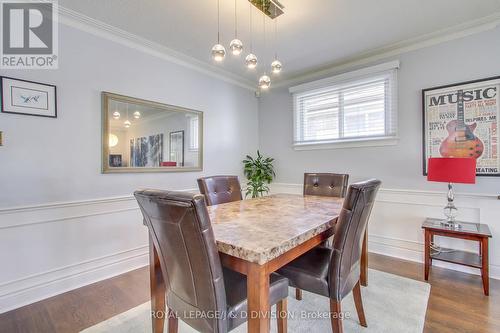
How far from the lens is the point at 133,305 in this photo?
1962 millimetres

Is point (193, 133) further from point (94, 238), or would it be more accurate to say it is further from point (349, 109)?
point (349, 109)

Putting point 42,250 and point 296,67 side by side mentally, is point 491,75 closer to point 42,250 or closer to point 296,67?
point 296,67

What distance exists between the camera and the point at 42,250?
6.91 ft

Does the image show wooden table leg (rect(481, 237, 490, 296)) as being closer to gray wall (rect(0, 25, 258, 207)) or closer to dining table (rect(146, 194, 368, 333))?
dining table (rect(146, 194, 368, 333))

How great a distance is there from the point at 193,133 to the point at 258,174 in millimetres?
1305

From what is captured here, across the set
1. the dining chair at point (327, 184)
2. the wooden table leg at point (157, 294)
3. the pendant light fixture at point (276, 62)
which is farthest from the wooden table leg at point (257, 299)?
the dining chair at point (327, 184)

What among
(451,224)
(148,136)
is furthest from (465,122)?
(148,136)

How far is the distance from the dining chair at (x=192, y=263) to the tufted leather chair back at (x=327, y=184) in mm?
1576

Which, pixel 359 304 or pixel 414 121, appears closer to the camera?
pixel 359 304

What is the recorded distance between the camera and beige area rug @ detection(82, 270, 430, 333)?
1667mm

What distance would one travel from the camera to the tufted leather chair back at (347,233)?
1.28 metres

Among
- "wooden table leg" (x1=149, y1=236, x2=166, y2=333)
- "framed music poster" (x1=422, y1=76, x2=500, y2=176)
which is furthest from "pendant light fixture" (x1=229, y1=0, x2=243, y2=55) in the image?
"framed music poster" (x1=422, y1=76, x2=500, y2=176)

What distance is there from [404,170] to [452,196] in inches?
22.7

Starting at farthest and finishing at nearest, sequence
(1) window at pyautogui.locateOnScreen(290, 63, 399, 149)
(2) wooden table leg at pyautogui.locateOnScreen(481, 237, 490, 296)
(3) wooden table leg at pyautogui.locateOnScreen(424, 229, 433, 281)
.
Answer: (1) window at pyautogui.locateOnScreen(290, 63, 399, 149) < (3) wooden table leg at pyautogui.locateOnScreen(424, 229, 433, 281) < (2) wooden table leg at pyautogui.locateOnScreen(481, 237, 490, 296)
